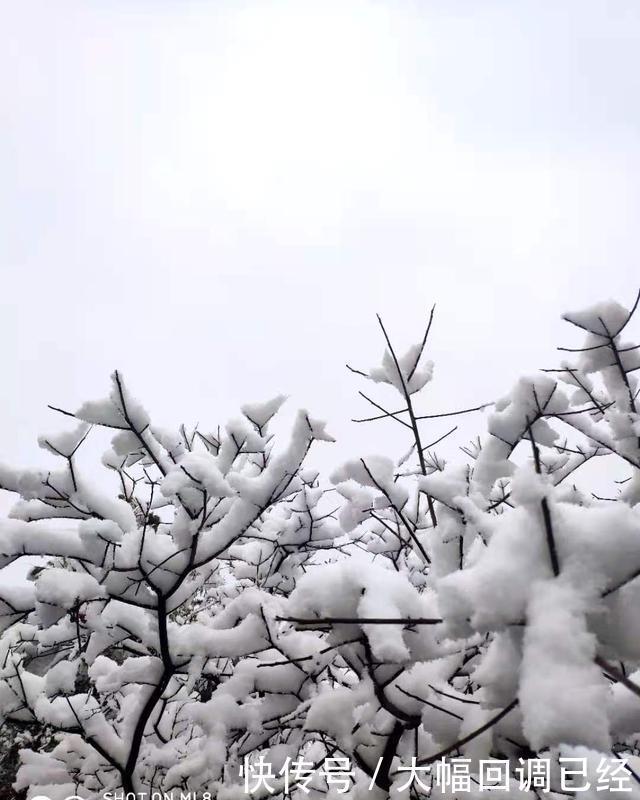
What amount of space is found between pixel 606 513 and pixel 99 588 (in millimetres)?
1695

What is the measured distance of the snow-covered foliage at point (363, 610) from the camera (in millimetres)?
819

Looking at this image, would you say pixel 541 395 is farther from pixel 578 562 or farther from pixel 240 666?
pixel 240 666

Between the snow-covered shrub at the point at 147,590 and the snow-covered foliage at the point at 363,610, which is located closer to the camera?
the snow-covered foliage at the point at 363,610

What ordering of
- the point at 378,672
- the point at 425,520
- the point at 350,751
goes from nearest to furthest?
the point at 378,672 → the point at 350,751 → the point at 425,520

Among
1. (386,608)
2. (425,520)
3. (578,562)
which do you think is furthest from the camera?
(425,520)

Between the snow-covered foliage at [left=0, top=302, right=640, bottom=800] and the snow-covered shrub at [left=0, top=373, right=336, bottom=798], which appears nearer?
the snow-covered foliage at [left=0, top=302, right=640, bottom=800]

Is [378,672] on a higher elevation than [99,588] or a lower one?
lower

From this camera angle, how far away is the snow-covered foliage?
0.82 meters

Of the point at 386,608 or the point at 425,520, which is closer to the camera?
the point at 386,608

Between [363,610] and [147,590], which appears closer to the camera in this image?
[363,610]

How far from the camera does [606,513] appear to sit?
86cm

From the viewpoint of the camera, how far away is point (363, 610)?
109 cm

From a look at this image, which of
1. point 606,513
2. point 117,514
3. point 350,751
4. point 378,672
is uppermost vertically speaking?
point 117,514

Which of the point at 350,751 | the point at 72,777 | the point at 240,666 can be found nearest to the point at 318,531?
the point at 240,666
